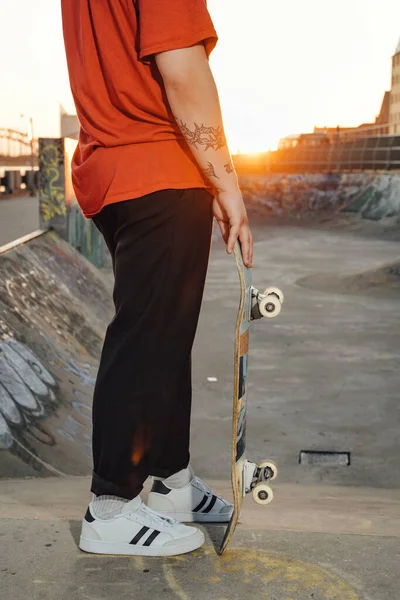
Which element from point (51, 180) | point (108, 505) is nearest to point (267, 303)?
point (108, 505)

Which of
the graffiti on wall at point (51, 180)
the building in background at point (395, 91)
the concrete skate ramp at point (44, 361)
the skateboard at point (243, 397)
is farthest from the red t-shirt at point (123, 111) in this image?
the building in background at point (395, 91)

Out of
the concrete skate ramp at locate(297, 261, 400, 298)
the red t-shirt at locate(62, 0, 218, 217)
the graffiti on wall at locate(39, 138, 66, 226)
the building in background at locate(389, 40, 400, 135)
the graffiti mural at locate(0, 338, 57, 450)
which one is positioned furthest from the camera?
the building in background at locate(389, 40, 400, 135)

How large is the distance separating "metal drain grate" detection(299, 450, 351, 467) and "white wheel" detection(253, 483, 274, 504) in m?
2.87

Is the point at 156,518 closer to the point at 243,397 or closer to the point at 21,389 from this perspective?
the point at 243,397

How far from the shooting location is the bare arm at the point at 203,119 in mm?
2150

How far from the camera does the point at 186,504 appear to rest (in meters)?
2.62

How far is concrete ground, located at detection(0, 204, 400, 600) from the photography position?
2.15 metres

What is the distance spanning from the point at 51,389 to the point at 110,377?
300 cm

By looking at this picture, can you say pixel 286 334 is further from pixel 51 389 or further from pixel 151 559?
pixel 151 559

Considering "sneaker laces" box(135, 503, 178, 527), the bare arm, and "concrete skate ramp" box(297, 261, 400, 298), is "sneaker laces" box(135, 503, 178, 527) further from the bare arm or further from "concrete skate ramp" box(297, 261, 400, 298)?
"concrete skate ramp" box(297, 261, 400, 298)

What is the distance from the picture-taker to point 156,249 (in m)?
2.29

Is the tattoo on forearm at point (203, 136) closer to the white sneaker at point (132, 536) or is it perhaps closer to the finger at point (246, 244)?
the finger at point (246, 244)

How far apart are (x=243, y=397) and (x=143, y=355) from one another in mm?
337

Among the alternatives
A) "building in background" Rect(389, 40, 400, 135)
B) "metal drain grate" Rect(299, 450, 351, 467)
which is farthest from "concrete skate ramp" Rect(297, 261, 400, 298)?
"building in background" Rect(389, 40, 400, 135)
